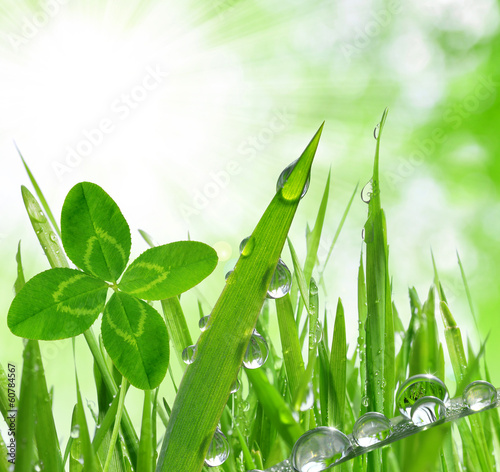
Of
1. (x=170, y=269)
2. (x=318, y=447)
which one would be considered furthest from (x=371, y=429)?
(x=170, y=269)

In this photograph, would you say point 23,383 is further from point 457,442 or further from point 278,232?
point 457,442

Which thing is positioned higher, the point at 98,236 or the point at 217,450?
the point at 98,236

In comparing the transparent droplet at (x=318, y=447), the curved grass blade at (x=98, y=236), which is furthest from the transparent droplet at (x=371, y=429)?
the curved grass blade at (x=98, y=236)

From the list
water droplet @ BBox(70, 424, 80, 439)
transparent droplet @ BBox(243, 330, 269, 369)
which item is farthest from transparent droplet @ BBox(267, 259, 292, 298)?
water droplet @ BBox(70, 424, 80, 439)

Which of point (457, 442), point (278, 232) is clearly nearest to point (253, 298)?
point (278, 232)

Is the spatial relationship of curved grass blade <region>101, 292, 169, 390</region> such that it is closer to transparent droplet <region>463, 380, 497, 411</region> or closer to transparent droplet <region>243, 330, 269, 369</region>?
transparent droplet <region>243, 330, 269, 369</region>

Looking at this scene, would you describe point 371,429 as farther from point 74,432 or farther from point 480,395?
point 74,432

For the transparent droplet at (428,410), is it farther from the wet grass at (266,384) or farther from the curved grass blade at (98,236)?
the curved grass blade at (98,236)
